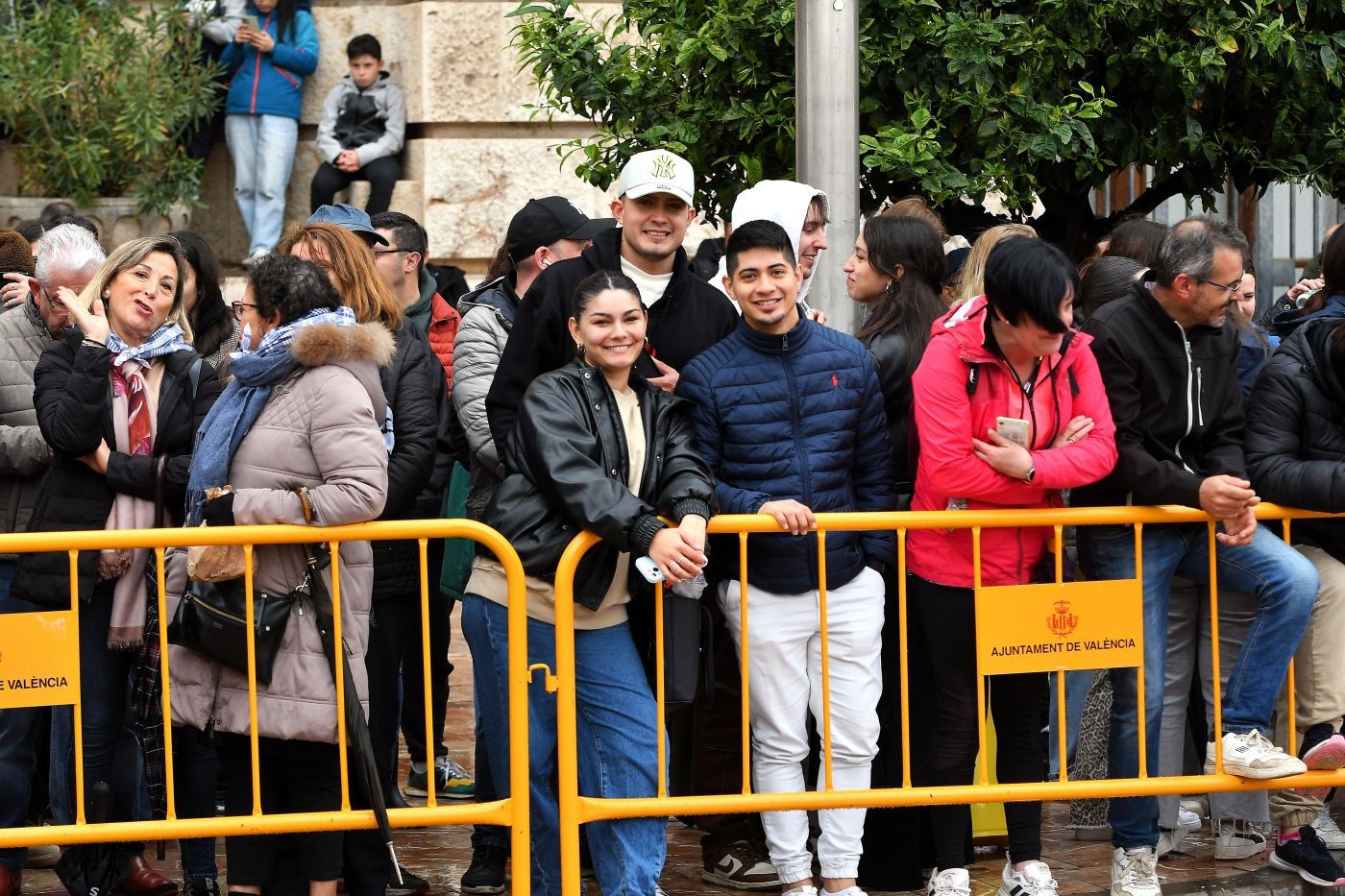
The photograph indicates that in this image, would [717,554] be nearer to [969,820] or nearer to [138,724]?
[969,820]

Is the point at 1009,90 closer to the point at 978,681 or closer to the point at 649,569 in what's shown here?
the point at 978,681

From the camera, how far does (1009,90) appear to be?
6465 mm

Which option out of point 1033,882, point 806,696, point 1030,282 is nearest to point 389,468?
point 806,696

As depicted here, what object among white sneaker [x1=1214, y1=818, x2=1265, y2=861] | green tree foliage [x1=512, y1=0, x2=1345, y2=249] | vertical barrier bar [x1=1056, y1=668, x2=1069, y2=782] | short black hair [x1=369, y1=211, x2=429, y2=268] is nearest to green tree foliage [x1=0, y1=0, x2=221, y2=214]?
short black hair [x1=369, y1=211, x2=429, y2=268]

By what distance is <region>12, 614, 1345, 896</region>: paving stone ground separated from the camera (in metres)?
5.83

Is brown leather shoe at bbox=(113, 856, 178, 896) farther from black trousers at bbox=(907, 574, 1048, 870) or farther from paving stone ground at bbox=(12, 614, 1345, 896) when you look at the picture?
black trousers at bbox=(907, 574, 1048, 870)

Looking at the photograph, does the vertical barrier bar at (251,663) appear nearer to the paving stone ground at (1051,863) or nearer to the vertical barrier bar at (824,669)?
the paving stone ground at (1051,863)

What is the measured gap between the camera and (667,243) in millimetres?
5594

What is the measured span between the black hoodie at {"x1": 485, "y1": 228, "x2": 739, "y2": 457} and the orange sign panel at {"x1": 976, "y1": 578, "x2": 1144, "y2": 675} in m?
1.14

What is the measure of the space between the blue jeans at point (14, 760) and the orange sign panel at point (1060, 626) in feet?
9.14

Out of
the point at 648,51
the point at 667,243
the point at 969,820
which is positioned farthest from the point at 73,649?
the point at 648,51

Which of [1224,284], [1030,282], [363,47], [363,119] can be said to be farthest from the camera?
[363,119]

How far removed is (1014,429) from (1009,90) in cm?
180

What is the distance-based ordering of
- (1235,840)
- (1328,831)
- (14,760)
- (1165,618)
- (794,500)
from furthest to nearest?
(1328,831)
(1235,840)
(14,760)
(1165,618)
(794,500)
